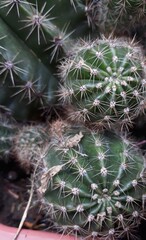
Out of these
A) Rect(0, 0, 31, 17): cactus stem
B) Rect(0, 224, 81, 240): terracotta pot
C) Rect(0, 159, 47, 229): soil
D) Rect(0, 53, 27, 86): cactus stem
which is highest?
Rect(0, 0, 31, 17): cactus stem

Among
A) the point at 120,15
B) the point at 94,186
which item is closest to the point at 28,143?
the point at 94,186

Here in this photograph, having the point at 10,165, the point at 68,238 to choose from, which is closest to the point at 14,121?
the point at 10,165

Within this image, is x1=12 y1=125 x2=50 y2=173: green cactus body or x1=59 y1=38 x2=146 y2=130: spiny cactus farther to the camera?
x1=12 y1=125 x2=50 y2=173: green cactus body

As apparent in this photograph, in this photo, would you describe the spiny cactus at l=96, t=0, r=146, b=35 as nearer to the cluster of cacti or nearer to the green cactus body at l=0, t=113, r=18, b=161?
the cluster of cacti

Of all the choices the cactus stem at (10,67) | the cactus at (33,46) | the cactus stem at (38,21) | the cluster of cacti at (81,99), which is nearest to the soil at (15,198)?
the cluster of cacti at (81,99)

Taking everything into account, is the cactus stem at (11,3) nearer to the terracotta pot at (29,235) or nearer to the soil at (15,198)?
the soil at (15,198)

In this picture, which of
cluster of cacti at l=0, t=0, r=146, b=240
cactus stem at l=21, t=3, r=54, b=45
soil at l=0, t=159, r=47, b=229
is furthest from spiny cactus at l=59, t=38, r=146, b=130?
soil at l=0, t=159, r=47, b=229

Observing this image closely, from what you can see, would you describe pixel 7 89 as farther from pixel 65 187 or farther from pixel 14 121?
pixel 65 187

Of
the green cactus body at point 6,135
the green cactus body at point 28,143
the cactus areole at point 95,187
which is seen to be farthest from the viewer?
the green cactus body at point 6,135
